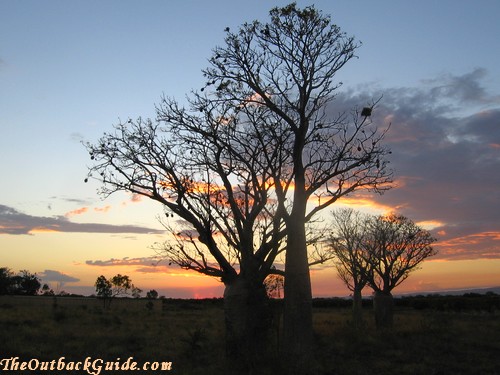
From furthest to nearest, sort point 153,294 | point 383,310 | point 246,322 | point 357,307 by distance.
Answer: point 153,294 → point 357,307 → point 383,310 → point 246,322

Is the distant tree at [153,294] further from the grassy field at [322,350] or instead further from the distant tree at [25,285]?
the grassy field at [322,350]

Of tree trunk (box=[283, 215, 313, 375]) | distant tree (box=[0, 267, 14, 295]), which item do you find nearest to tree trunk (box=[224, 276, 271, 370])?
tree trunk (box=[283, 215, 313, 375])

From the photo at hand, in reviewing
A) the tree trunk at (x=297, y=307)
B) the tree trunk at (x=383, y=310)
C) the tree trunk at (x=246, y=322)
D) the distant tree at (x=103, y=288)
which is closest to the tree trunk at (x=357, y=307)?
the tree trunk at (x=383, y=310)

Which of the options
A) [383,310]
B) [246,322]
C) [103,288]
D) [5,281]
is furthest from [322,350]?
[5,281]

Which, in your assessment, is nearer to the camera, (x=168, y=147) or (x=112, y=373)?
(x=112, y=373)

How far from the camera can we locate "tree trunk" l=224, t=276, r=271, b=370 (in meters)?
11.2

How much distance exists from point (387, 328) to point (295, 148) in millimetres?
15591

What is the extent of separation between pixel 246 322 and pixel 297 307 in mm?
1781

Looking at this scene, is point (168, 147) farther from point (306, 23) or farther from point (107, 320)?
point (107, 320)

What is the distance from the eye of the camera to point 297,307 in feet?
33.2

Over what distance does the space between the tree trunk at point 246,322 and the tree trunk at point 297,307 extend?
55.8 inches

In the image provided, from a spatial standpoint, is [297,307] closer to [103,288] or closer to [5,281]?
[103,288]

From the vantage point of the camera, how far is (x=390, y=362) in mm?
13766

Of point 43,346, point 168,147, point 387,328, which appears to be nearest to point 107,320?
point 43,346
